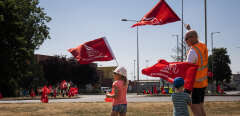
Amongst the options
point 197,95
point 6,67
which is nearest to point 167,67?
point 197,95

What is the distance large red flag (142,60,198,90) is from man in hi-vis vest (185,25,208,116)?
0.62 feet

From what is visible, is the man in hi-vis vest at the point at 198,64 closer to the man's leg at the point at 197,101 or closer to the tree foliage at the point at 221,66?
the man's leg at the point at 197,101

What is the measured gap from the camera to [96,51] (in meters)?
9.48

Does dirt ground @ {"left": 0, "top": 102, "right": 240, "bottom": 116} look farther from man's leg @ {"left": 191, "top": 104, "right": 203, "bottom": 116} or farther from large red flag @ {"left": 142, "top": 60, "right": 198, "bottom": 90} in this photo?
large red flag @ {"left": 142, "top": 60, "right": 198, "bottom": 90}

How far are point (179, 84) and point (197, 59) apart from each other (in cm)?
52

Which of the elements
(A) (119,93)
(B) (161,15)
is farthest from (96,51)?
(B) (161,15)

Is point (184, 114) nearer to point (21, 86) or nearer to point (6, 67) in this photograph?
point (6, 67)

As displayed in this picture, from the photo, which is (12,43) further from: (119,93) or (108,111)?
(119,93)

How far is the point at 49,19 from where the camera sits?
45.9 meters

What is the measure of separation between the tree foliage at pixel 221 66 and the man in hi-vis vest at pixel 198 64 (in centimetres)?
8190

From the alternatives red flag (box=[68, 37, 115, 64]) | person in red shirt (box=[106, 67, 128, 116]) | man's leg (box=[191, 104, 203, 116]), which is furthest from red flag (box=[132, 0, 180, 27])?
red flag (box=[68, 37, 115, 64])

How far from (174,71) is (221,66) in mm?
84192

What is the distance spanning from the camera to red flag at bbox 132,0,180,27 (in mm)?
7277

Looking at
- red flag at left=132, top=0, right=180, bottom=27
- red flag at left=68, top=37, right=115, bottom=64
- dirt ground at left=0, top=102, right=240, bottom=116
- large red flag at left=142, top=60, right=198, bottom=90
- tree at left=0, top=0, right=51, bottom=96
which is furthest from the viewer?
tree at left=0, top=0, right=51, bottom=96
